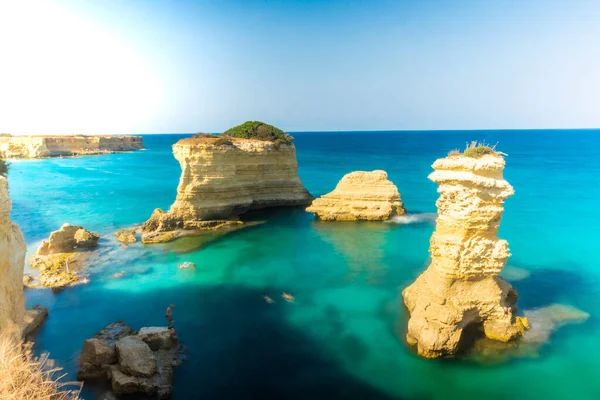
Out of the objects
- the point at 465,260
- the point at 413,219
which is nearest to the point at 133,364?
the point at 465,260

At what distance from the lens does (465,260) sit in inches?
480

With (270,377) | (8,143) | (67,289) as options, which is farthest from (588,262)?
(8,143)

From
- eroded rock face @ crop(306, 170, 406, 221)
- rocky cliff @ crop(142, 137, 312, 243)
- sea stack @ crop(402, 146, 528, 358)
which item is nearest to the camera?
sea stack @ crop(402, 146, 528, 358)

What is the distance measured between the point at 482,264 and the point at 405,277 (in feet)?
21.7

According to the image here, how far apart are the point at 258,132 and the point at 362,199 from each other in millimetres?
11597

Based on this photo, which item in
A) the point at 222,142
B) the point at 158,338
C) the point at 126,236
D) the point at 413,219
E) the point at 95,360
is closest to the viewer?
the point at 95,360

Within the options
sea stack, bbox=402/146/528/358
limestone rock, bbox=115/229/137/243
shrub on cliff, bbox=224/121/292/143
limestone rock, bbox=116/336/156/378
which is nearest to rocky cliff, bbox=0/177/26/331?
limestone rock, bbox=116/336/156/378

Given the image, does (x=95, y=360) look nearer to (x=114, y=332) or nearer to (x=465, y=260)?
(x=114, y=332)

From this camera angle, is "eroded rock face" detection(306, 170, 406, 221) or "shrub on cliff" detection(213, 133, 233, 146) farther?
"eroded rock face" detection(306, 170, 406, 221)

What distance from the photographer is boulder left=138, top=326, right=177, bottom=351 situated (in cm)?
1244

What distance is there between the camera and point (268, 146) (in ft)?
104

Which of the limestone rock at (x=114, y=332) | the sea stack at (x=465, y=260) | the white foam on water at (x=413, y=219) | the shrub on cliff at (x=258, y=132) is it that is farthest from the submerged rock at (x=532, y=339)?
the shrub on cliff at (x=258, y=132)

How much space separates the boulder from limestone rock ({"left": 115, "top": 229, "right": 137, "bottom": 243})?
13.1 m

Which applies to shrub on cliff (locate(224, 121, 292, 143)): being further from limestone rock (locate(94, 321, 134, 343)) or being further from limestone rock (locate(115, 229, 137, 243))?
limestone rock (locate(94, 321, 134, 343))
